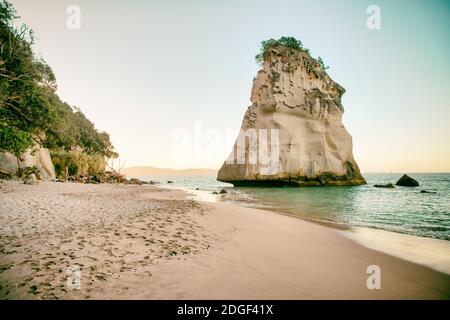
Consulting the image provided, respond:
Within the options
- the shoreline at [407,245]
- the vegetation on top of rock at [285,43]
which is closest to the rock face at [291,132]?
the vegetation on top of rock at [285,43]

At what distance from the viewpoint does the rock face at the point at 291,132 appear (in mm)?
36750

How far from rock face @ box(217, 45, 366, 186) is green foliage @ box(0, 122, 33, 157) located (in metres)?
28.5

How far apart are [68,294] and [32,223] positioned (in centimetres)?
442

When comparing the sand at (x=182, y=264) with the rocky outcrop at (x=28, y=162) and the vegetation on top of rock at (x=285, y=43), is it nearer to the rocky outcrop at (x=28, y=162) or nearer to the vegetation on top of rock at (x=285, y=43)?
the rocky outcrop at (x=28, y=162)

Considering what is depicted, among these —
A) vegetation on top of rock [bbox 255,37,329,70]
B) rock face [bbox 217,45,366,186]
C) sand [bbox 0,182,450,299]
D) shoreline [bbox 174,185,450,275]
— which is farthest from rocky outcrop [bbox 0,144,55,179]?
vegetation on top of rock [bbox 255,37,329,70]

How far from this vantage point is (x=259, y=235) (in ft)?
23.8

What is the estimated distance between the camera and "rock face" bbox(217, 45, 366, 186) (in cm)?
3675

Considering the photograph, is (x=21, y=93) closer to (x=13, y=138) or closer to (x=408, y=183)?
(x=13, y=138)

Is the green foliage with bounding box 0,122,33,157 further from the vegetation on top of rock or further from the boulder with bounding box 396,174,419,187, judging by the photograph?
the boulder with bounding box 396,174,419,187

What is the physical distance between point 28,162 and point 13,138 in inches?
596

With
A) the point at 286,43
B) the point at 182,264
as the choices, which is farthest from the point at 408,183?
the point at 182,264

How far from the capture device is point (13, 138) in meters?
11.3

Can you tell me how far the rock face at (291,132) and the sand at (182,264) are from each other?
29.8m
